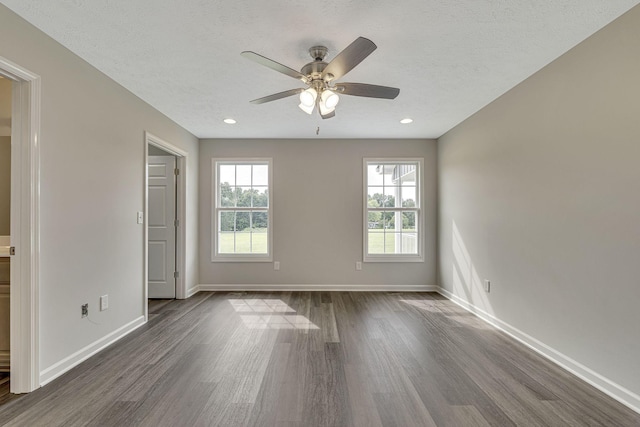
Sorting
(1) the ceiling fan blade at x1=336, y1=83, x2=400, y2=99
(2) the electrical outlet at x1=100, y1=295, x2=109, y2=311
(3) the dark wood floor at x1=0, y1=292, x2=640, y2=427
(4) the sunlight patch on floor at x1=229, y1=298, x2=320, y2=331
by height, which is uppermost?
(1) the ceiling fan blade at x1=336, y1=83, x2=400, y2=99

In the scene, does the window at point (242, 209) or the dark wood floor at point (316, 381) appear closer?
the dark wood floor at point (316, 381)

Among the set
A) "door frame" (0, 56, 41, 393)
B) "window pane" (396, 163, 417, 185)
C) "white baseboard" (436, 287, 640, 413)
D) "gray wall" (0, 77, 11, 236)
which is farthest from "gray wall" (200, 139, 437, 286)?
"door frame" (0, 56, 41, 393)

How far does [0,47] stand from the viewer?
70.1 inches

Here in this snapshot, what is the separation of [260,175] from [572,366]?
4.28m

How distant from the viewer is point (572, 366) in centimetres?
221

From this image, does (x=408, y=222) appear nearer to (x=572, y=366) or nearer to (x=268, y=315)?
(x=268, y=315)

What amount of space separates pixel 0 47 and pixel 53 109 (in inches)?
17.2

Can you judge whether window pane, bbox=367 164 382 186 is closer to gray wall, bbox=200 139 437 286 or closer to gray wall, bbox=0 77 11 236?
gray wall, bbox=200 139 437 286

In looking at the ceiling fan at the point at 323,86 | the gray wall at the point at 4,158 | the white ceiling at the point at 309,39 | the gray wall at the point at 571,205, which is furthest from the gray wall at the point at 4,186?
the gray wall at the point at 571,205

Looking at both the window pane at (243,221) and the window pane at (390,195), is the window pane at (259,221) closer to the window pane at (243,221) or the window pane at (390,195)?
the window pane at (243,221)

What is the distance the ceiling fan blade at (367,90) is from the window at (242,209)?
8.90ft

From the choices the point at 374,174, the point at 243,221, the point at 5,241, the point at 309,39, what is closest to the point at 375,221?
the point at 374,174

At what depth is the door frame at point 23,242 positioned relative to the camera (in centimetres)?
194

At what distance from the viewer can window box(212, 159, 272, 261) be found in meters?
4.74
